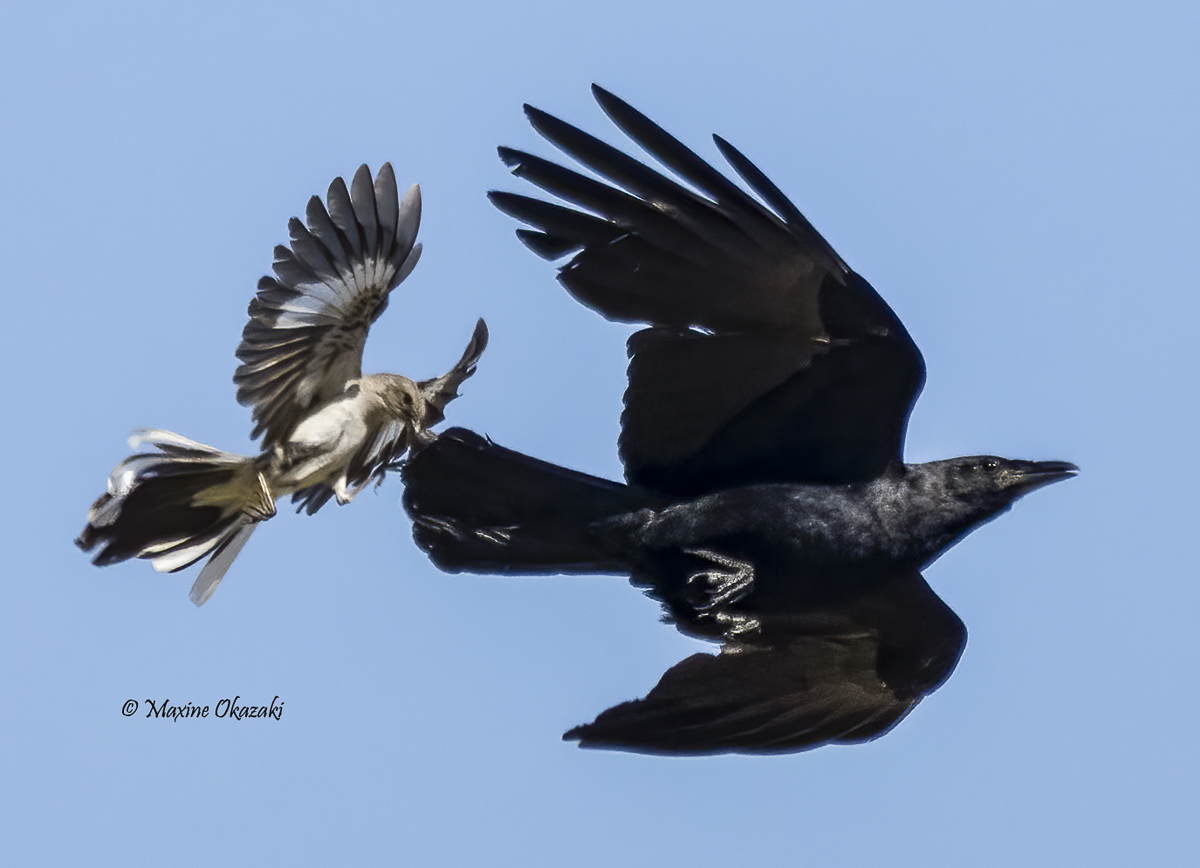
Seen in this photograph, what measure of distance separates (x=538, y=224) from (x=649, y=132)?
63cm

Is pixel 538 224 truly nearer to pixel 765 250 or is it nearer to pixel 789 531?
pixel 765 250

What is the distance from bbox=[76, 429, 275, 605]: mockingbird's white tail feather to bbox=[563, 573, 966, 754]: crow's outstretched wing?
2.01 metres

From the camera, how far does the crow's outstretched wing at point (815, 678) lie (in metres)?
11.7

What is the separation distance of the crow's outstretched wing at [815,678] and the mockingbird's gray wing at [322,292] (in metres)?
2.13

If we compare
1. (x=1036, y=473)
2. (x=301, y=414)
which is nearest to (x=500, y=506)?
(x=301, y=414)

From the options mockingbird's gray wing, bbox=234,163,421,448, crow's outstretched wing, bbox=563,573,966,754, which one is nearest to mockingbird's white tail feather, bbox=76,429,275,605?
mockingbird's gray wing, bbox=234,163,421,448

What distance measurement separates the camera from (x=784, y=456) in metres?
11.5

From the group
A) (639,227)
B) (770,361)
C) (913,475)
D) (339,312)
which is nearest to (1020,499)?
(913,475)

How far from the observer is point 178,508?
11203 mm

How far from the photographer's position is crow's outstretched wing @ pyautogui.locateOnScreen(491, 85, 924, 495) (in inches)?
429

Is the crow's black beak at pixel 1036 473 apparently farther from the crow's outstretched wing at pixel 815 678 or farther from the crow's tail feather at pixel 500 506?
the crow's tail feather at pixel 500 506

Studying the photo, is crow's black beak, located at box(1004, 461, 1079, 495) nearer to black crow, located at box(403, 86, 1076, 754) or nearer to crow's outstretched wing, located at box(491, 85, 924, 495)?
black crow, located at box(403, 86, 1076, 754)

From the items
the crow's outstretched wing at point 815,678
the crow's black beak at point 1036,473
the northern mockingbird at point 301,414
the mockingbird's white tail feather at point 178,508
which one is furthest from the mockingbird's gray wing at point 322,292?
the crow's black beak at point 1036,473

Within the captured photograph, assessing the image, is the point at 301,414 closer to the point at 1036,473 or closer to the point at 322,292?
the point at 322,292
